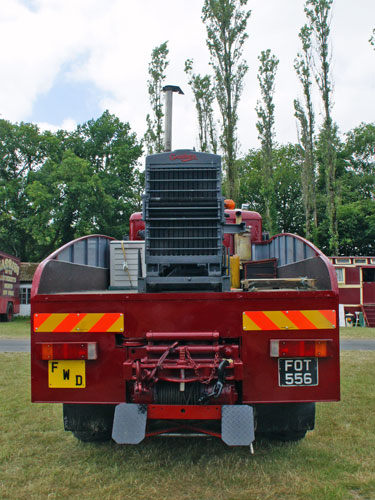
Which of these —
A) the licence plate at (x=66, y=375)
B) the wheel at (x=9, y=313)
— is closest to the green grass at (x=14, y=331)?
the wheel at (x=9, y=313)

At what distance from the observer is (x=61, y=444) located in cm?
472

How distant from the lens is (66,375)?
12.8ft

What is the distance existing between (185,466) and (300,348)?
4.57ft

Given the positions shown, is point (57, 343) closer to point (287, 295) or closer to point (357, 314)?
point (287, 295)

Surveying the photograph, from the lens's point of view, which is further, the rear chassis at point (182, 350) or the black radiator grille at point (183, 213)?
the black radiator grille at point (183, 213)

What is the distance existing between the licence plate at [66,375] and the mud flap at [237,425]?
1143 millimetres

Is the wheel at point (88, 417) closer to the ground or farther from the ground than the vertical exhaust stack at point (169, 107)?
closer to the ground

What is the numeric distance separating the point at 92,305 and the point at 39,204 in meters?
29.0

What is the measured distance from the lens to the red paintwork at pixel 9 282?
82.9 ft

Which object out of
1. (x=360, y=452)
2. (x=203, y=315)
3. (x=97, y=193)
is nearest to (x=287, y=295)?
(x=203, y=315)

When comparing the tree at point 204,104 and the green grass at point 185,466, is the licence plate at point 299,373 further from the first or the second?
the tree at point 204,104

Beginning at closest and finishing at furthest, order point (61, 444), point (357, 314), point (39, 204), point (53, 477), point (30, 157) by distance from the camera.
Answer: point (53, 477)
point (61, 444)
point (357, 314)
point (39, 204)
point (30, 157)

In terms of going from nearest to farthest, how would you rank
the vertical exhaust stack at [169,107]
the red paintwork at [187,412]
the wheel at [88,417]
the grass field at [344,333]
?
the red paintwork at [187,412] < the wheel at [88,417] < the vertical exhaust stack at [169,107] < the grass field at [344,333]

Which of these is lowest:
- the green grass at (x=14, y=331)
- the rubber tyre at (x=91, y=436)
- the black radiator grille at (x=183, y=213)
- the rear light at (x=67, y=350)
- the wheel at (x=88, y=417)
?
the green grass at (x=14, y=331)
